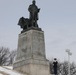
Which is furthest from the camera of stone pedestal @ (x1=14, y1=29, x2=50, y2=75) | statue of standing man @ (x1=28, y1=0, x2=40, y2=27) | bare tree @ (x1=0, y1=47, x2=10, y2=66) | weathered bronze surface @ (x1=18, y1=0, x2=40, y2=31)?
bare tree @ (x1=0, y1=47, x2=10, y2=66)

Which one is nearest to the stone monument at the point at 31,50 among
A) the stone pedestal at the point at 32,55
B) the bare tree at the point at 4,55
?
the stone pedestal at the point at 32,55

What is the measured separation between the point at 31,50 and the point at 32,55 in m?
0.43

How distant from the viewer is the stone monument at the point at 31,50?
75.6ft

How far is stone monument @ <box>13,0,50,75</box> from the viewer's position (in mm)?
23047

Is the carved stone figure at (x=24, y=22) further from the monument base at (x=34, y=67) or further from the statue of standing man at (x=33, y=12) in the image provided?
the monument base at (x=34, y=67)

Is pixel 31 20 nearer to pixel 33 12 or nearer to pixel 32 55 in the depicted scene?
pixel 33 12

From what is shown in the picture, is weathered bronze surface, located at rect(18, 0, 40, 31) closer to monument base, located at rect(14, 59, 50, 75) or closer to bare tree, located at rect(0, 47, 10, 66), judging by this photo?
monument base, located at rect(14, 59, 50, 75)

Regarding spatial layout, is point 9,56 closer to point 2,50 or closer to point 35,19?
point 2,50

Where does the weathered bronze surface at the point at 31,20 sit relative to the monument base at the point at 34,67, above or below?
above

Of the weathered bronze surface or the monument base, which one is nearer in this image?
the monument base

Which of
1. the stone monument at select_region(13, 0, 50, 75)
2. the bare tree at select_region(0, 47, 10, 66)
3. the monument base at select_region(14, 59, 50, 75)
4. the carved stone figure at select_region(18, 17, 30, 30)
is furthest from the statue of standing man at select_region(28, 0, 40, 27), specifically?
the bare tree at select_region(0, 47, 10, 66)

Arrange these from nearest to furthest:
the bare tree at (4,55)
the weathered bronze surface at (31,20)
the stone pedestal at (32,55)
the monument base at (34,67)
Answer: the monument base at (34,67) < the stone pedestal at (32,55) < the weathered bronze surface at (31,20) < the bare tree at (4,55)

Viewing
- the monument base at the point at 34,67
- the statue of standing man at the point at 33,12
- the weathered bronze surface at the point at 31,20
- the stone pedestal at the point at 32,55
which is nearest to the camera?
the monument base at the point at 34,67

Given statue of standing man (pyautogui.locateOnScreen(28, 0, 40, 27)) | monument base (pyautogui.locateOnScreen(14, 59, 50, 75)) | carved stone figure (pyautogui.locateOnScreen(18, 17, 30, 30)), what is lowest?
monument base (pyautogui.locateOnScreen(14, 59, 50, 75))
